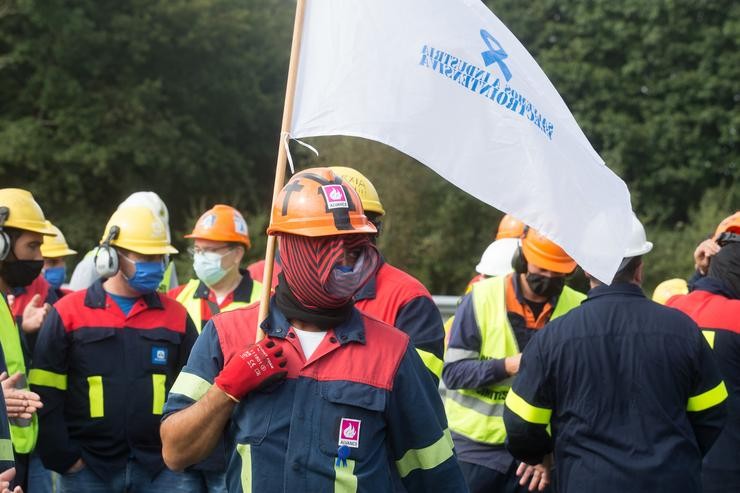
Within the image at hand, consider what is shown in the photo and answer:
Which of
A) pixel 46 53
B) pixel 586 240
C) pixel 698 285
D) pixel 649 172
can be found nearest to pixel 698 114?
pixel 649 172

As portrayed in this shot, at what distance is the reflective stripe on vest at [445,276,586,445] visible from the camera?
21.3ft

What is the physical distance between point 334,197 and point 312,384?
633 mm

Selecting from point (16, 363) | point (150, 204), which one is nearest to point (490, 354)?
point (150, 204)

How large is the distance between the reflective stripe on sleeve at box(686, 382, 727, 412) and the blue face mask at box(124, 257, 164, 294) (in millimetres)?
3117

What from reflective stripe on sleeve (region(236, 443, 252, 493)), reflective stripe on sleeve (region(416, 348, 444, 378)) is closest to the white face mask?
reflective stripe on sleeve (region(416, 348, 444, 378))

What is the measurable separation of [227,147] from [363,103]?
32.3 meters

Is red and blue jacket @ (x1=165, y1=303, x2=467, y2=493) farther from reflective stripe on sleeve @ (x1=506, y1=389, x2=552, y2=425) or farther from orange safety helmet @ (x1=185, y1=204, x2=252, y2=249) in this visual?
orange safety helmet @ (x1=185, y1=204, x2=252, y2=249)

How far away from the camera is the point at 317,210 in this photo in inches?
146

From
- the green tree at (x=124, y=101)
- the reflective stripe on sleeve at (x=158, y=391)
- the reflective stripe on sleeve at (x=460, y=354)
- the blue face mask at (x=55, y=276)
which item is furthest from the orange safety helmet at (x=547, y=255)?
the green tree at (x=124, y=101)

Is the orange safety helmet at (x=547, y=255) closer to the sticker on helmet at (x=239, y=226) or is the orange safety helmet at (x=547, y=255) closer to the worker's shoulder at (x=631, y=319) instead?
the worker's shoulder at (x=631, y=319)

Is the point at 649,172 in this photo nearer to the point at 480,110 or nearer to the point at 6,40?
the point at 6,40

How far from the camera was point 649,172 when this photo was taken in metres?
30.7

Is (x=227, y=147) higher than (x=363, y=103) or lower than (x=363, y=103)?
lower

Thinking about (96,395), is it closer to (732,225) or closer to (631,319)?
(631,319)
